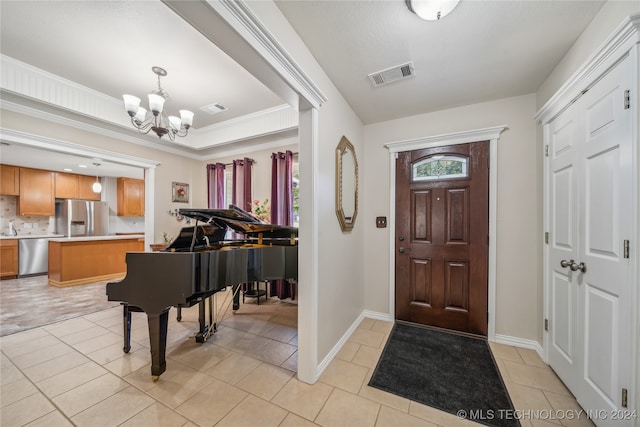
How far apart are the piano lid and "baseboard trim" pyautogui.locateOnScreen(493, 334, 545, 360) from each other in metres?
2.44

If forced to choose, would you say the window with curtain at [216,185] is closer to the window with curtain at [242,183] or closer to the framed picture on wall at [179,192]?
the window with curtain at [242,183]

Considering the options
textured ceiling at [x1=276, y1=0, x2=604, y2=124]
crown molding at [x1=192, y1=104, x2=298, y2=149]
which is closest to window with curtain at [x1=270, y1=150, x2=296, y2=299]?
crown molding at [x1=192, y1=104, x2=298, y2=149]

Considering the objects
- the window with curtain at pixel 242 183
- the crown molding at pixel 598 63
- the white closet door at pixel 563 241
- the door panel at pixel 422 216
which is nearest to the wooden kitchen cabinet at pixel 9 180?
the window with curtain at pixel 242 183

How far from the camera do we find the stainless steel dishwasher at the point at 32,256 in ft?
15.1

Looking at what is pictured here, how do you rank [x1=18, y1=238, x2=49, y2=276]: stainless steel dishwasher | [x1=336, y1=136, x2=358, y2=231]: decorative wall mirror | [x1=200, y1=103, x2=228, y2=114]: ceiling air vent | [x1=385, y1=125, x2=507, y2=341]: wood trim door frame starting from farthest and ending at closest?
[x1=18, y1=238, x2=49, y2=276]: stainless steel dishwasher
[x1=200, y1=103, x2=228, y2=114]: ceiling air vent
[x1=385, y1=125, x2=507, y2=341]: wood trim door frame
[x1=336, y1=136, x2=358, y2=231]: decorative wall mirror

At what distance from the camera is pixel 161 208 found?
4.01 meters

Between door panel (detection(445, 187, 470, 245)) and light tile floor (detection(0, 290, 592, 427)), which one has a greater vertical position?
door panel (detection(445, 187, 470, 245))

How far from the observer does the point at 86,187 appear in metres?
5.81

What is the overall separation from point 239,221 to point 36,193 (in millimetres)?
6527

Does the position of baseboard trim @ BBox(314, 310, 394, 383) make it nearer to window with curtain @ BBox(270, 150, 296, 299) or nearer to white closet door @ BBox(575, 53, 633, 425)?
window with curtain @ BBox(270, 150, 296, 299)

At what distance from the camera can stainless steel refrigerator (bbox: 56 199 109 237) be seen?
5.52 meters

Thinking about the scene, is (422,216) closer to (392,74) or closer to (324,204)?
(324,204)

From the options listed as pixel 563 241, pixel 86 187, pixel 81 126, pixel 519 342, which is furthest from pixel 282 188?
pixel 86 187

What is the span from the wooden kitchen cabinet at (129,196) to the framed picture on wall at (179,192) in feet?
10.1
